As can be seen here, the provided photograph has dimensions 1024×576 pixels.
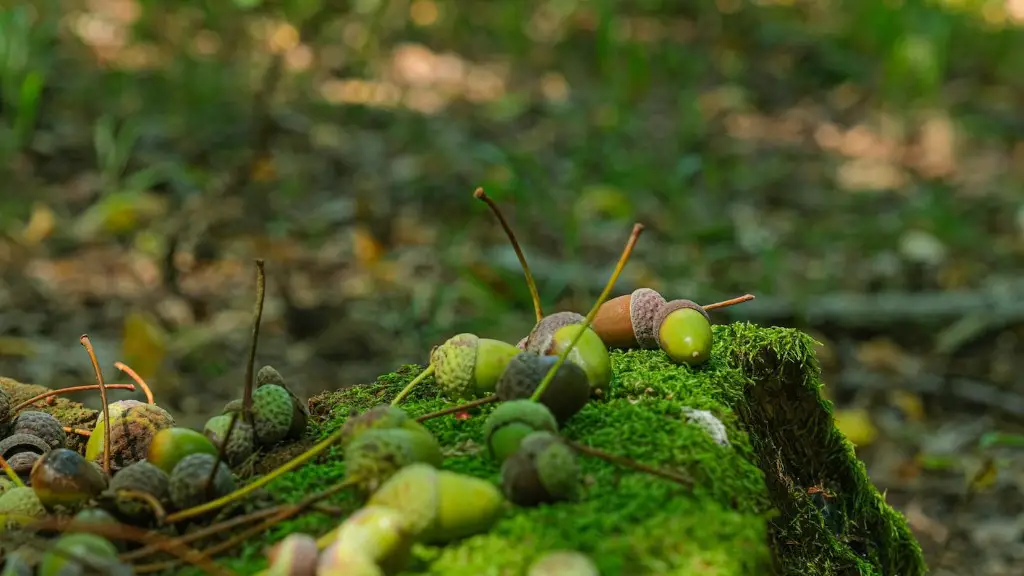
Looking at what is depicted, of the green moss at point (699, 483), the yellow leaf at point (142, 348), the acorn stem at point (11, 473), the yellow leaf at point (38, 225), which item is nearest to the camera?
the green moss at point (699, 483)

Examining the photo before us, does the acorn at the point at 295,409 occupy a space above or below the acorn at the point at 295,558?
below

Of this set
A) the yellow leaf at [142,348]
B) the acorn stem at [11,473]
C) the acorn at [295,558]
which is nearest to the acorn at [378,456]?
the acorn at [295,558]

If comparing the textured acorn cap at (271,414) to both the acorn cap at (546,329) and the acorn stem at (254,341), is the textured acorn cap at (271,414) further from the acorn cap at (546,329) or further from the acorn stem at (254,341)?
the acorn cap at (546,329)

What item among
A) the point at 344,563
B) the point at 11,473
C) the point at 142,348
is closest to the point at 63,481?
the point at 11,473

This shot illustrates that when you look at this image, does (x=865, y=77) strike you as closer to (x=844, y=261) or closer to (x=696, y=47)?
(x=696, y=47)

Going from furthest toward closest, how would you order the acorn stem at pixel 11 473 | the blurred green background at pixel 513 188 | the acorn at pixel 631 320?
the blurred green background at pixel 513 188 → the acorn at pixel 631 320 → the acorn stem at pixel 11 473
